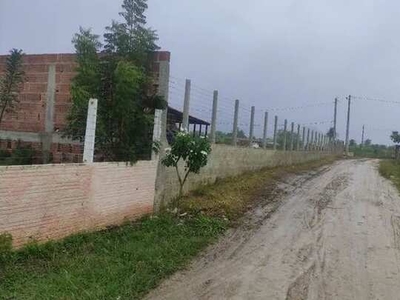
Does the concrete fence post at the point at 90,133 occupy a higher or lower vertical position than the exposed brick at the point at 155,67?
lower

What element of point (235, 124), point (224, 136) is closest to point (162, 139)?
point (224, 136)

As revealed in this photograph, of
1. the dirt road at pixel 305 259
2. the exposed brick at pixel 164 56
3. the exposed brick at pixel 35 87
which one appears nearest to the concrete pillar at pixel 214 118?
the dirt road at pixel 305 259

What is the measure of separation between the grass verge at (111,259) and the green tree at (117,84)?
160 cm

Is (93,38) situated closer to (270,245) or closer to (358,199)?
(270,245)

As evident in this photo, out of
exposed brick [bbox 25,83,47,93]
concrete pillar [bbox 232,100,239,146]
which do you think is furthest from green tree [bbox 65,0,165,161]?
concrete pillar [bbox 232,100,239,146]

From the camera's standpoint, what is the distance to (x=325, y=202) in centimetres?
1302

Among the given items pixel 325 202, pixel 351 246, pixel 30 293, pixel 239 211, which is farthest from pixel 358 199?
pixel 30 293

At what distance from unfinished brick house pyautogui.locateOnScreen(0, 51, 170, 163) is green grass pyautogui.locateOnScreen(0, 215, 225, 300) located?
222 centimetres

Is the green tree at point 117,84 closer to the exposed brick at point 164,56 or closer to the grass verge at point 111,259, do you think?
the exposed brick at point 164,56

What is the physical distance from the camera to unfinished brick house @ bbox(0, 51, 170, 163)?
9461 mm

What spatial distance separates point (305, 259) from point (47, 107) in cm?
569

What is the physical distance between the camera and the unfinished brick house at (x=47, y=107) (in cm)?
946

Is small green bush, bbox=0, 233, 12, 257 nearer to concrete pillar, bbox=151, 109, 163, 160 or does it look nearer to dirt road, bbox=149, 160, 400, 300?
dirt road, bbox=149, 160, 400, 300

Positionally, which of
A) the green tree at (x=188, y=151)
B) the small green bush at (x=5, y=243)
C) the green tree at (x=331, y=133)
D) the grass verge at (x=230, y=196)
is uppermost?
the green tree at (x=331, y=133)
